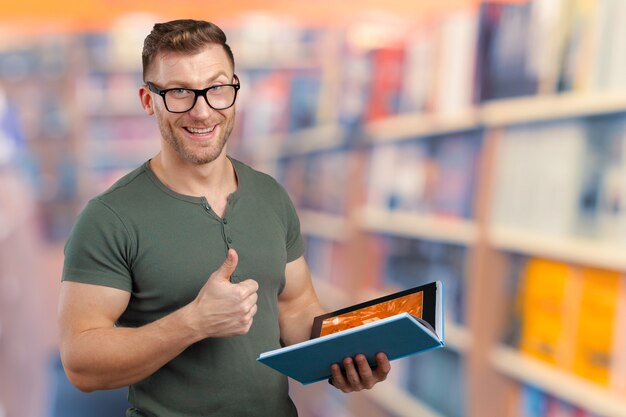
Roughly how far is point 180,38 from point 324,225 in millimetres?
2769

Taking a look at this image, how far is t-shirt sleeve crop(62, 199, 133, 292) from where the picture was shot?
1.57m

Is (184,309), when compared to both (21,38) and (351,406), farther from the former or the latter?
(21,38)

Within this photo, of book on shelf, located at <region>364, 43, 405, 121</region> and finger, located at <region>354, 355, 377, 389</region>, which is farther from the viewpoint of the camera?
book on shelf, located at <region>364, 43, 405, 121</region>

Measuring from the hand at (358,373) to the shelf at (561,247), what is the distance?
1.16m

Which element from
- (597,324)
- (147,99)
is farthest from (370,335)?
(597,324)

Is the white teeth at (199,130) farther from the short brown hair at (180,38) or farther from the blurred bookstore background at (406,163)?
the blurred bookstore background at (406,163)

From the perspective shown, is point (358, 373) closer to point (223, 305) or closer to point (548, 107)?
point (223, 305)

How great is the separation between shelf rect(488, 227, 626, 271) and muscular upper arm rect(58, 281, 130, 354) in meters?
1.56

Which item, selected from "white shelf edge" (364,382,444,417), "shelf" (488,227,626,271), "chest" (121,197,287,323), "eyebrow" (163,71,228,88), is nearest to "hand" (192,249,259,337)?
"chest" (121,197,287,323)

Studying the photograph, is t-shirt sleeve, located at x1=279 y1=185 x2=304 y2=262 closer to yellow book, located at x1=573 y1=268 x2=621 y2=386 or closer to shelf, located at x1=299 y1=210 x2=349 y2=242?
yellow book, located at x1=573 y1=268 x2=621 y2=386

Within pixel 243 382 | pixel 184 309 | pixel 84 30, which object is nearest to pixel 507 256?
pixel 243 382

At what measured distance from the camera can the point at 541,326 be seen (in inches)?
118

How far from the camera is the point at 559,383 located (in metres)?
2.86

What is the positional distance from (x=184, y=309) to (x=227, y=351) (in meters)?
0.20
